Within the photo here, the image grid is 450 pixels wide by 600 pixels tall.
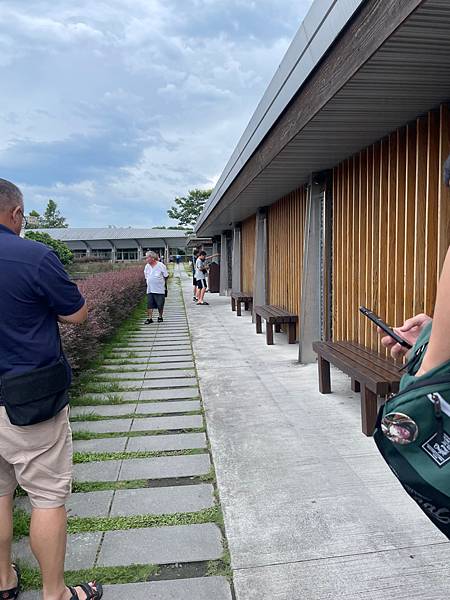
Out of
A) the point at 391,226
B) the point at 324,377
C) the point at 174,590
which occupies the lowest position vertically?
the point at 174,590

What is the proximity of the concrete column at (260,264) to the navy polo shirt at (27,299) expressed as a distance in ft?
28.7

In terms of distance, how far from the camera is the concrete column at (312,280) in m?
6.38

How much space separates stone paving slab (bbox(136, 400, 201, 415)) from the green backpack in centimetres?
372

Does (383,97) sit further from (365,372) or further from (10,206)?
(10,206)

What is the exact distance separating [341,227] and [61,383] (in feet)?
15.0

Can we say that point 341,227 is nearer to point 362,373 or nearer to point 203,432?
point 362,373

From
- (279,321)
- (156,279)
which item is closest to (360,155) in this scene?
(279,321)

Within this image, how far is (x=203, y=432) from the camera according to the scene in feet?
13.6

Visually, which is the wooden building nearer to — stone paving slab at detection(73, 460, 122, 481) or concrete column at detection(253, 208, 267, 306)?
concrete column at detection(253, 208, 267, 306)

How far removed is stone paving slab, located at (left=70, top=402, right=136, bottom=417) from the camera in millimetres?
4699

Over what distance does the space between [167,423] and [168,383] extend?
4.84 ft

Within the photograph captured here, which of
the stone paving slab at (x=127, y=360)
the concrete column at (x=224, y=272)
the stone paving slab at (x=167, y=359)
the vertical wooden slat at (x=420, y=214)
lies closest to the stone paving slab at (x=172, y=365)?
the stone paving slab at (x=167, y=359)

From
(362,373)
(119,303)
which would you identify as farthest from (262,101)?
(119,303)

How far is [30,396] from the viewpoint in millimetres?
1875
